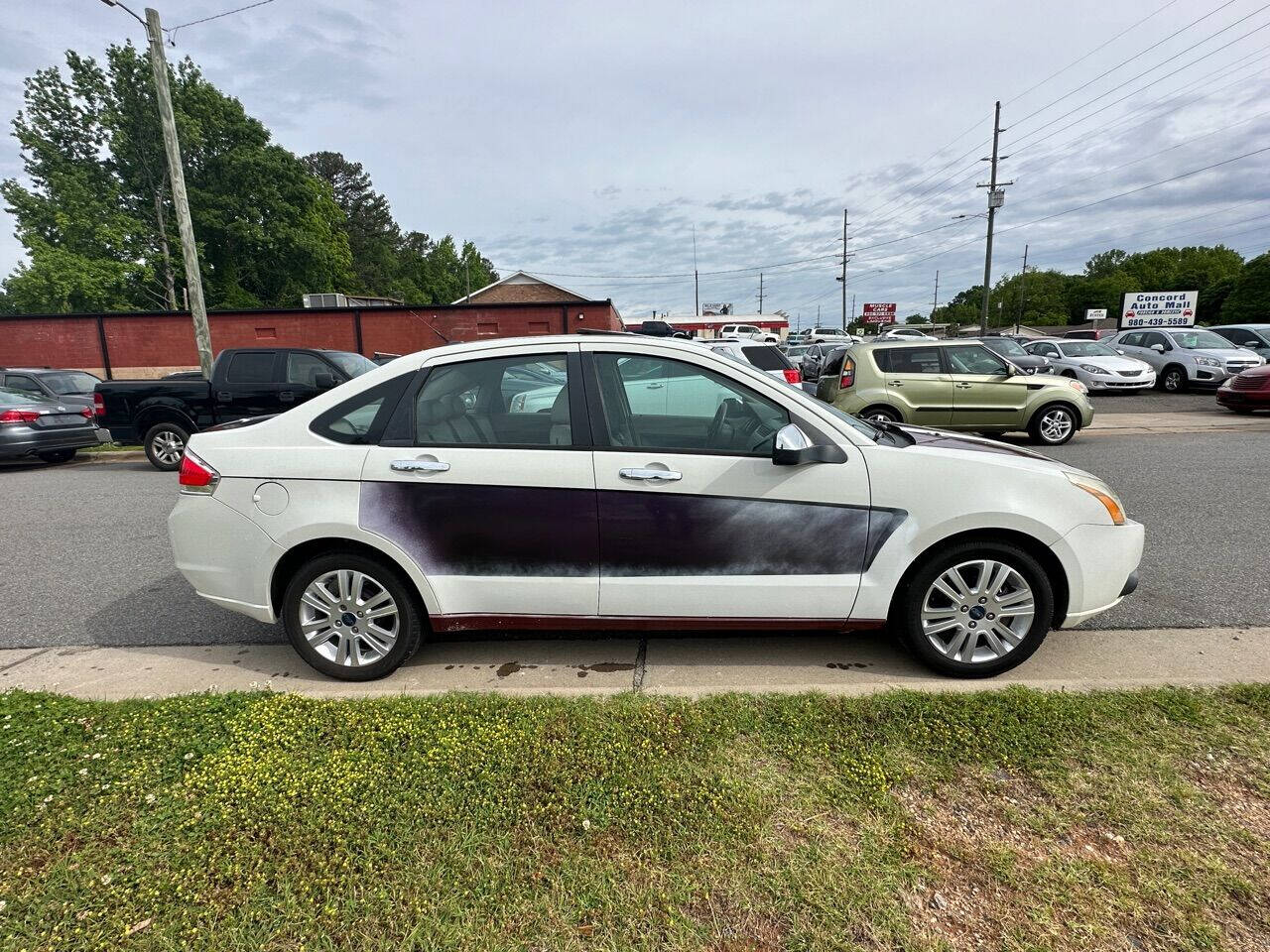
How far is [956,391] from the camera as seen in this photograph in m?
10.1

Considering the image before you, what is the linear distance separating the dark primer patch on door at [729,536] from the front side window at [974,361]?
8.43 meters

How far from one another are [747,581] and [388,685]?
195cm

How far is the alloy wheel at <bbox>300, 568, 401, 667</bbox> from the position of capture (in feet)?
10.6

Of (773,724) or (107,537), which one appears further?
(107,537)

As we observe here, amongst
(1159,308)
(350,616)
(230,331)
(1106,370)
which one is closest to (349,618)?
(350,616)

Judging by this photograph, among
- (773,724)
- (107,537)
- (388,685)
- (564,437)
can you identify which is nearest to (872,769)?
(773,724)

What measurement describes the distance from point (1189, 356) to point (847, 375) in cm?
1400

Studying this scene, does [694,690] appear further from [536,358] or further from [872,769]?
[536,358]

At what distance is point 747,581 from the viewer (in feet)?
10.2

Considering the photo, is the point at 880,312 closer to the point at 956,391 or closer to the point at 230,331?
the point at 230,331

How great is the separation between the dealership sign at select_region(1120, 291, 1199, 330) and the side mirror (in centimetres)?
4021

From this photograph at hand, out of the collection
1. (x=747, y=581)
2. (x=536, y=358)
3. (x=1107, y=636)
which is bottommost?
(x=1107, y=636)

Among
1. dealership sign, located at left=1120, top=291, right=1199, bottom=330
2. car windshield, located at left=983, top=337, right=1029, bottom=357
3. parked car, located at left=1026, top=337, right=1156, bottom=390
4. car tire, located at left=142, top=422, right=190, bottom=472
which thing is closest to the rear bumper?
car tire, located at left=142, top=422, right=190, bottom=472

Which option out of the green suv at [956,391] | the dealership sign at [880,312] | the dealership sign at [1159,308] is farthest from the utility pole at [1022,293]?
the green suv at [956,391]
